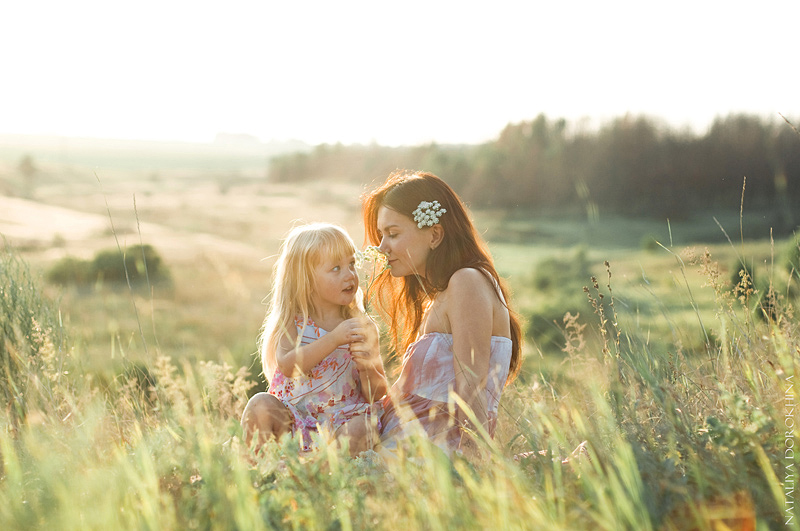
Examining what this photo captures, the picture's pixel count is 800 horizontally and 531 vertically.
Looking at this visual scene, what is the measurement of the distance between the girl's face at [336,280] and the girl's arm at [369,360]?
0.74ft

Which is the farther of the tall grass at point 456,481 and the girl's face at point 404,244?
the girl's face at point 404,244

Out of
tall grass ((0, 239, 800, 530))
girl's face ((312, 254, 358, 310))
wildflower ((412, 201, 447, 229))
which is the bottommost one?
tall grass ((0, 239, 800, 530))

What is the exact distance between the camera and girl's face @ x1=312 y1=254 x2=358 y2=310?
13.2 ft

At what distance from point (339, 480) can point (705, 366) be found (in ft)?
9.97

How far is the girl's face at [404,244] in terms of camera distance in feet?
13.1

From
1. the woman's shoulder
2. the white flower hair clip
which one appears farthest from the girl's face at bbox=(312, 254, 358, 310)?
the woman's shoulder

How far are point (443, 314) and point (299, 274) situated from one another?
3.42 ft

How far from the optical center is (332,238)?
4.10 metres

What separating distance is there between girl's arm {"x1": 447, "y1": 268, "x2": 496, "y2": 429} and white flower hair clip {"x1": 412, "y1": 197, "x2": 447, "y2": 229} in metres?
0.48

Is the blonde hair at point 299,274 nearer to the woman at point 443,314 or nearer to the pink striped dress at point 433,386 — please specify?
the woman at point 443,314

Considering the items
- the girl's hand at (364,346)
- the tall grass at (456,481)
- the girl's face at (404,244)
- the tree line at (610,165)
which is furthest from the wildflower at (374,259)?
the tree line at (610,165)

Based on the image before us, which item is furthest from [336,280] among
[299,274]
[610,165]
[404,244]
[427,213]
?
[610,165]

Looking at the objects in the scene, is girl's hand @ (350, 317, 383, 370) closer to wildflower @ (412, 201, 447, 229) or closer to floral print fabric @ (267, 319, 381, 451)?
floral print fabric @ (267, 319, 381, 451)

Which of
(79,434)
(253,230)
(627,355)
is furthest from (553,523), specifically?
(253,230)
